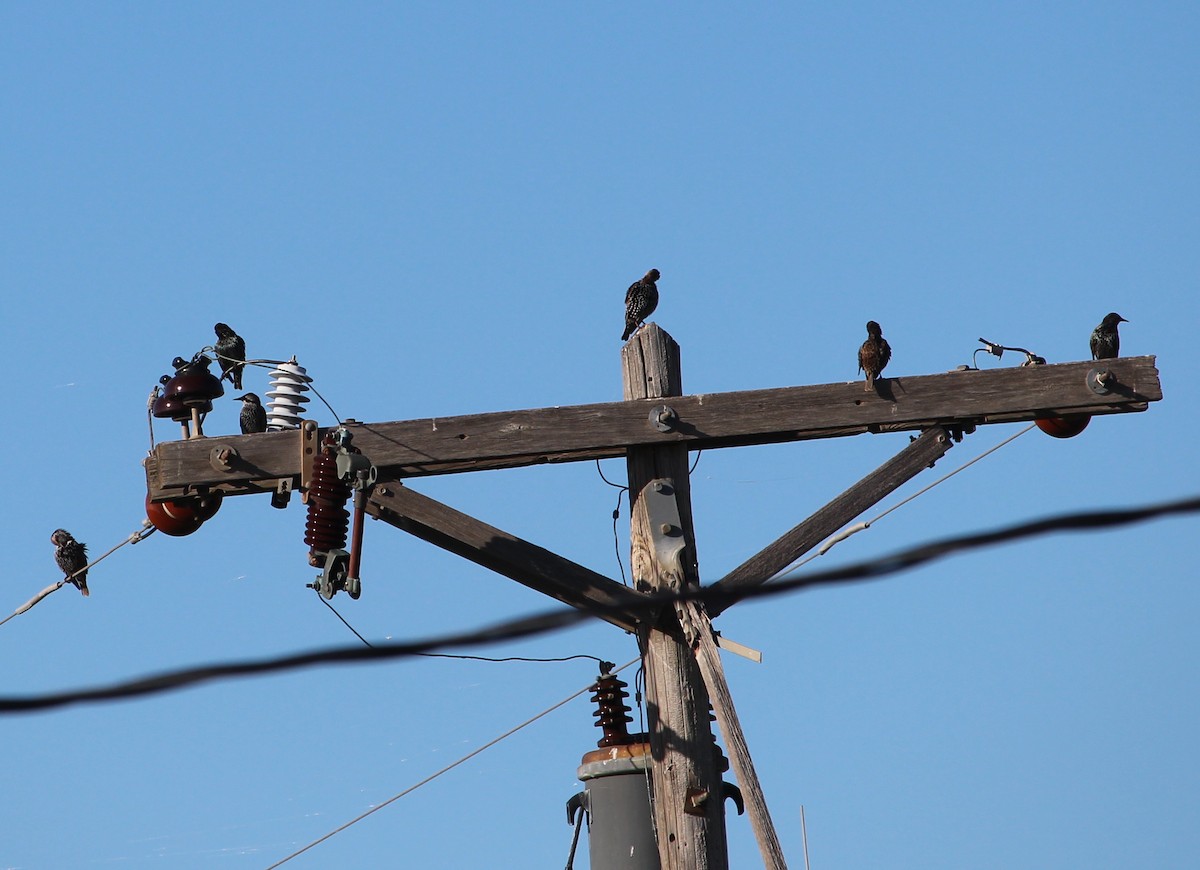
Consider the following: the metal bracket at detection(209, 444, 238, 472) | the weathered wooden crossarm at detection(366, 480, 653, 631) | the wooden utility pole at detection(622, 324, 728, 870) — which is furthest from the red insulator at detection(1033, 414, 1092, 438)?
the metal bracket at detection(209, 444, 238, 472)

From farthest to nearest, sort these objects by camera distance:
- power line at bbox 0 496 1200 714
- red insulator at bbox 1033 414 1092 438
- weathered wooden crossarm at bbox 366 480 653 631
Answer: red insulator at bbox 1033 414 1092 438 → weathered wooden crossarm at bbox 366 480 653 631 → power line at bbox 0 496 1200 714

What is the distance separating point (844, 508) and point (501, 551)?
1.50 meters

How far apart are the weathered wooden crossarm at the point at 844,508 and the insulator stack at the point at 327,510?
1.58m

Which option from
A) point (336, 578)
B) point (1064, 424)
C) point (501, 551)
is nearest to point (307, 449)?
point (336, 578)

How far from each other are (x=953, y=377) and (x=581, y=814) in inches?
99.9

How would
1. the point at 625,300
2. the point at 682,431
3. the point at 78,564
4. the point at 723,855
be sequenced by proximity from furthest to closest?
the point at 78,564 < the point at 625,300 < the point at 682,431 < the point at 723,855

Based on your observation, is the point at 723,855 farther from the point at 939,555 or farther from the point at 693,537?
the point at 939,555

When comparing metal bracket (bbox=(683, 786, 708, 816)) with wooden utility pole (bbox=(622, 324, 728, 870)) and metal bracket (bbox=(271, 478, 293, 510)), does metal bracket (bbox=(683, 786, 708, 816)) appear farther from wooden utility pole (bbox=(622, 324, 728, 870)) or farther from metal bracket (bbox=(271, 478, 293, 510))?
metal bracket (bbox=(271, 478, 293, 510))

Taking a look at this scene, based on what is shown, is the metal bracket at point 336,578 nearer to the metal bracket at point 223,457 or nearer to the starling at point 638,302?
the metal bracket at point 223,457

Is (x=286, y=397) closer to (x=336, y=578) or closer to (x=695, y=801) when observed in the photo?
(x=336, y=578)

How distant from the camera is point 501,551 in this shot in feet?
23.7

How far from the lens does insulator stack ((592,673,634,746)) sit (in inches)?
297

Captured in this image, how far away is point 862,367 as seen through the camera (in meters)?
7.54

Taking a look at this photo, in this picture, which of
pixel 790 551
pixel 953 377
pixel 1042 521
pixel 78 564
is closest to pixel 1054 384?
pixel 953 377
